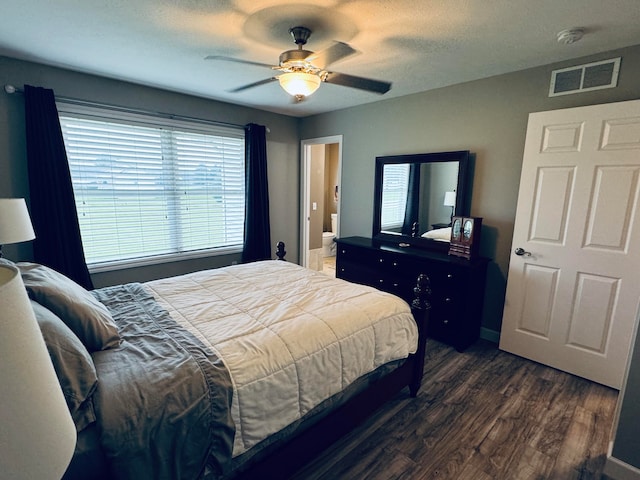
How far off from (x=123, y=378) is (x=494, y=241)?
10.0ft

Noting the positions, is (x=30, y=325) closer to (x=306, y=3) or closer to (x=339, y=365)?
(x=339, y=365)

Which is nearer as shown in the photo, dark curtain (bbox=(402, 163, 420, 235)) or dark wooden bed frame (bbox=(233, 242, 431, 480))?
dark wooden bed frame (bbox=(233, 242, 431, 480))

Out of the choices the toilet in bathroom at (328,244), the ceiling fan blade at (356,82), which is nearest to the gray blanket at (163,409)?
the ceiling fan blade at (356,82)

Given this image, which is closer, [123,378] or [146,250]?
[123,378]

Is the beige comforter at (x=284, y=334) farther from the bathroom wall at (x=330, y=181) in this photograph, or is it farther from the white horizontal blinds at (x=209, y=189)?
the bathroom wall at (x=330, y=181)

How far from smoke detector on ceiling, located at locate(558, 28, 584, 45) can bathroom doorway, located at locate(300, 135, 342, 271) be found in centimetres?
257

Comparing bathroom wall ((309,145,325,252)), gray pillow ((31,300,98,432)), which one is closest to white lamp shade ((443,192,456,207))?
bathroom wall ((309,145,325,252))

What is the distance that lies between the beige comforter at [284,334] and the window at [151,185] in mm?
1507

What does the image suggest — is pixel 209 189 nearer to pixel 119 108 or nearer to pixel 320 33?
pixel 119 108

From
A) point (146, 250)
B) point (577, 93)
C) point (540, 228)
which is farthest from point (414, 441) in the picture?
point (146, 250)

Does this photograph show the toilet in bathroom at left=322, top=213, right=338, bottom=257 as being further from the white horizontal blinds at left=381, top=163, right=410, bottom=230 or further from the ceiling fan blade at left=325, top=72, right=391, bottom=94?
the ceiling fan blade at left=325, top=72, right=391, bottom=94

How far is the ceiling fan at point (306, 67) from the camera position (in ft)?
5.91

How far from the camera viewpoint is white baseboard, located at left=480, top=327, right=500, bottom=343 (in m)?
3.08

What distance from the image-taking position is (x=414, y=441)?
1.88 metres
